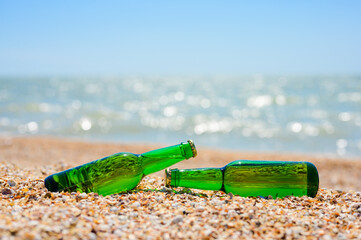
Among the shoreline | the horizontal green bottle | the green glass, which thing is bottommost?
the shoreline

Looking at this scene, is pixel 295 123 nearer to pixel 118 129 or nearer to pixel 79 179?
pixel 118 129

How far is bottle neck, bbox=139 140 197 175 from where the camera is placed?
239cm

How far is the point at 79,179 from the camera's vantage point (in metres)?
2.31

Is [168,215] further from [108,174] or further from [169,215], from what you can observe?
[108,174]

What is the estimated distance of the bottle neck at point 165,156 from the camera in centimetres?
239

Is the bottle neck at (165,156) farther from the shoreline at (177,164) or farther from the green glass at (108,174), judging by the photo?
the shoreline at (177,164)

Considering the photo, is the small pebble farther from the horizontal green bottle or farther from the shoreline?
the shoreline

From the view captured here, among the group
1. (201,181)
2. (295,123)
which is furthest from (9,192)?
(295,123)

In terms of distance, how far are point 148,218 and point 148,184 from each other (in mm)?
825

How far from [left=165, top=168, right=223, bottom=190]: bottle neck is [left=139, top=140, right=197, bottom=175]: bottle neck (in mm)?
92

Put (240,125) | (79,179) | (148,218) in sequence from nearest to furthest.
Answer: (148,218) → (79,179) → (240,125)

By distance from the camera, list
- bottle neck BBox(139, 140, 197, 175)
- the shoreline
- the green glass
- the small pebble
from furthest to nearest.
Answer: the shoreline, bottle neck BBox(139, 140, 197, 175), the green glass, the small pebble

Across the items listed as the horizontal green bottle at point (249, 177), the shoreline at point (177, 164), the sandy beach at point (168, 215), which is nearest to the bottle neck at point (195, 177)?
the horizontal green bottle at point (249, 177)

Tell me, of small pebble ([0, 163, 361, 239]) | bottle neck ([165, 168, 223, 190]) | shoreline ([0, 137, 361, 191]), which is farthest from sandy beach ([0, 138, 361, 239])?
shoreline ([0, 137, 361, 191])
